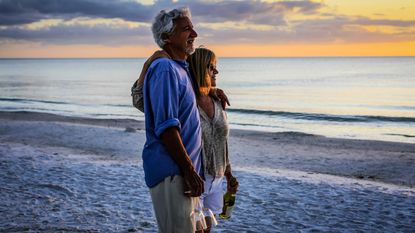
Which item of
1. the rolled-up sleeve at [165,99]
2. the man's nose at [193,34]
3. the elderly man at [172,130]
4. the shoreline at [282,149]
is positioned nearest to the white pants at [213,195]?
the elderly man at [172,130]

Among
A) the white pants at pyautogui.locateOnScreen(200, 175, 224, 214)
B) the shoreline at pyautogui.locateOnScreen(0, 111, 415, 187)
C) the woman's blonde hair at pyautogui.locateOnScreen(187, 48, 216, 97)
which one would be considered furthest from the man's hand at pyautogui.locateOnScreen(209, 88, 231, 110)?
the shoreline at pyautogui.locateOnScreen(0, 111, 415, 187)

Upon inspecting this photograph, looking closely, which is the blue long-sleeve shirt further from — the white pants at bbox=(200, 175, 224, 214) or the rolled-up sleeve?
the white pants at bbox=(200, 175, 224, 214)

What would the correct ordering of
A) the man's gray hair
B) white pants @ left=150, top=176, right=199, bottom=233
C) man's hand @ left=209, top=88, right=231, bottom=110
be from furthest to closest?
man's hand @ left=209, top=88, right=231, bottom=110
the man's gray hair
white pants @ left=150, top=176, right=199, bottom=233

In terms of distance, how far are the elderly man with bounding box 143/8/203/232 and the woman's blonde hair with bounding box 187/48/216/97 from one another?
29 centimetres

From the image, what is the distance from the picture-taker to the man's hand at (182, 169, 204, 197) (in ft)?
8.94

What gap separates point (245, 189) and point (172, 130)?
5.56m

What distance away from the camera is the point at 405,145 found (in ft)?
Answer: 53.1

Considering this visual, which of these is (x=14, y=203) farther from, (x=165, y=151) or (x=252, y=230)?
(x=165, y=151)

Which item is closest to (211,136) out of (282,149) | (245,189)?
(245,189)

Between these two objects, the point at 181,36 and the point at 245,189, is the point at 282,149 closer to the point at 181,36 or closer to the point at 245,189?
the point at 245,189

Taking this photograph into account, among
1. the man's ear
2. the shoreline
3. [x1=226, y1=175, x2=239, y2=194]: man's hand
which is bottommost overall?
the shoreline

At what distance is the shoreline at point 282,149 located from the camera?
433 inches

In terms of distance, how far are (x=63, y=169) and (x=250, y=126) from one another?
13.8m

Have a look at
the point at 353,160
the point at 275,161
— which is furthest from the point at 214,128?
the point at 353,160
